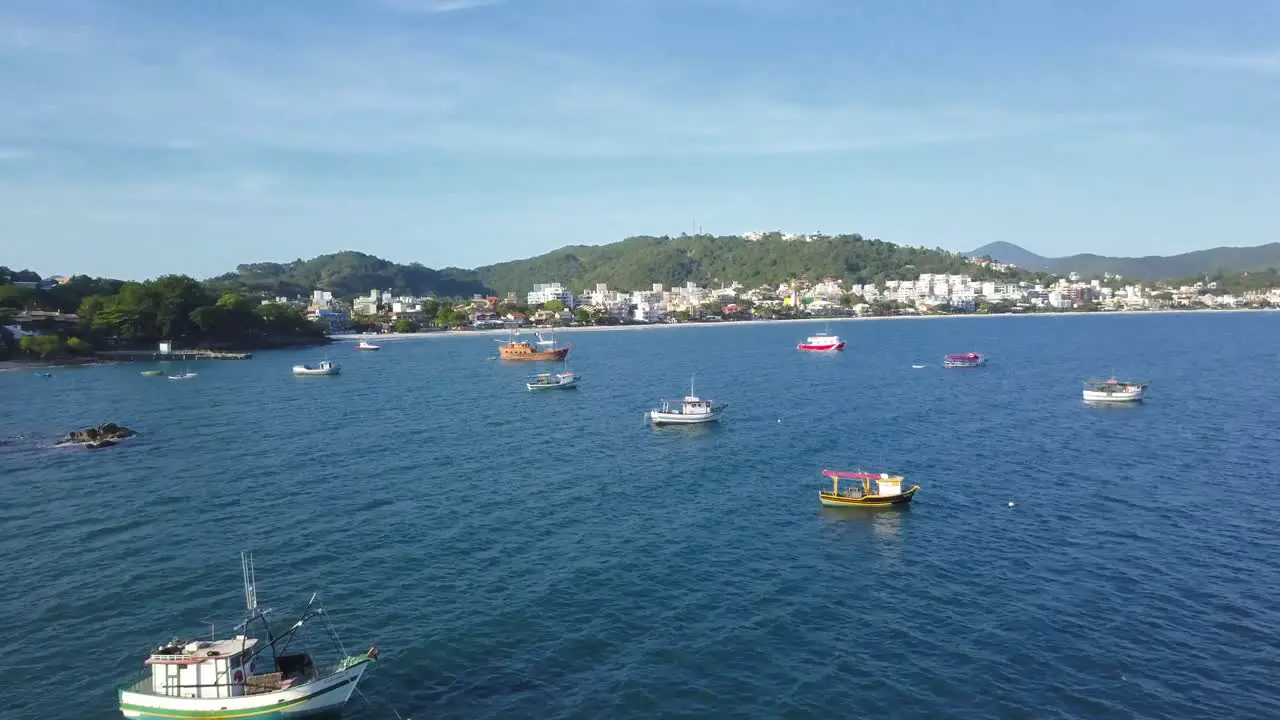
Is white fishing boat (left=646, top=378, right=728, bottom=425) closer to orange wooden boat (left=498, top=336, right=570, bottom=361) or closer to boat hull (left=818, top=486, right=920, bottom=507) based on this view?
boat hull (left=818, top=486, right=920, bottom=507)

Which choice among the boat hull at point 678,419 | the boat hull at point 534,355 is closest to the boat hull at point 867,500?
the boat hull at point 678,419

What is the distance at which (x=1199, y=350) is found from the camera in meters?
97.4

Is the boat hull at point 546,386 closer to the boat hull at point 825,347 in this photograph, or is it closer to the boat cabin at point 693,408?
the boat cabin at point 693,408

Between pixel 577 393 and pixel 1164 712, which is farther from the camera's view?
pixel 577 393

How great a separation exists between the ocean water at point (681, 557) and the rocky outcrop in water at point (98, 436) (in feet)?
4.11

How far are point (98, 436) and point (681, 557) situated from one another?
36.0 m

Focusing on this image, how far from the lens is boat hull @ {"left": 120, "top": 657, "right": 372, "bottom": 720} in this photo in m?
15.4

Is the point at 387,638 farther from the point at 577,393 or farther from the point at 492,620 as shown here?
the point at 577,393

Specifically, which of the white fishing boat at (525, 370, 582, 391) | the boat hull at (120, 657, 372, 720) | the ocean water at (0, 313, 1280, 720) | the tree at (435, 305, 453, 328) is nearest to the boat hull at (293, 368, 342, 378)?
the white fishing boat at (525, 370, 582, 391)

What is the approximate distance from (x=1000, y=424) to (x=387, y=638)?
131 feet

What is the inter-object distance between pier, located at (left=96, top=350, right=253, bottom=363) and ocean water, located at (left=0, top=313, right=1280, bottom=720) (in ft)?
150

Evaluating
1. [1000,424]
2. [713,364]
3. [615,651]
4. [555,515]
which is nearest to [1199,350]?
[713,364]

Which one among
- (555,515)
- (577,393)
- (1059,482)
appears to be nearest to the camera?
(555,515)

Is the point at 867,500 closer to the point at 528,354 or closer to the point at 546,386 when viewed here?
the point at 546,386
